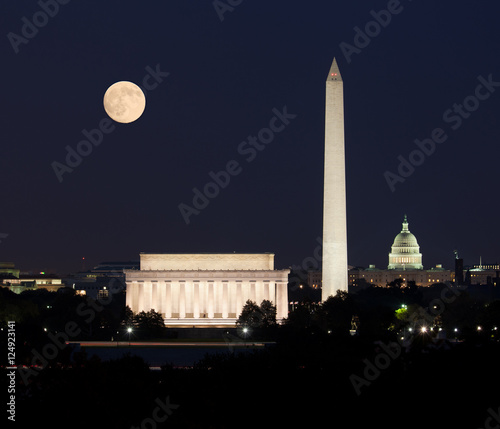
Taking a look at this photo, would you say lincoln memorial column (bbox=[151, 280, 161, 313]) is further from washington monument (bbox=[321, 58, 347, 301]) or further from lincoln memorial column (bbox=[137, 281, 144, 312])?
washington monument (bbox=[321, 58, 347, 301])

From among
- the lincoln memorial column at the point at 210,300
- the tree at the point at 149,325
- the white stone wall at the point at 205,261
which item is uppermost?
the white stone wall at the point at 205,261

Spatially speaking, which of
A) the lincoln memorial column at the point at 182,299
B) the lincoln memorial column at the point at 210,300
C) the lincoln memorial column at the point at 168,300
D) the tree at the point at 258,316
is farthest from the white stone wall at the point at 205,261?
the tree at the point at 258,316

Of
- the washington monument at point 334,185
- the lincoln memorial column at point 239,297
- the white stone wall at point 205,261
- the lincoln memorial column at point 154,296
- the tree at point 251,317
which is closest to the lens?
the tree at point 251,317

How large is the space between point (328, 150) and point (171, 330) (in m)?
26.3

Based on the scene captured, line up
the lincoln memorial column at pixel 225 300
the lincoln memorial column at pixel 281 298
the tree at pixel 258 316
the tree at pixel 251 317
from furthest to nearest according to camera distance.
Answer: the lincoln memorial column at pixel 281 298 < the lincoln memorial column at pixel 225 300 < the tree at pixel 251 317 < the tree at pixel 258 316

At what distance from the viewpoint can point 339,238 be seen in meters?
161

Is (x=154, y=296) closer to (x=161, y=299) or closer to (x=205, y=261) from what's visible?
(x=161, y=299)

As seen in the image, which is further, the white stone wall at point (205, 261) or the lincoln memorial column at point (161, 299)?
the white stone wall at point (205, 261)

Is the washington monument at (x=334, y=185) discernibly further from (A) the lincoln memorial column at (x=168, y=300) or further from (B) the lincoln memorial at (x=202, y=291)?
(A) the lincoln memorial column at (x=168, y=300)

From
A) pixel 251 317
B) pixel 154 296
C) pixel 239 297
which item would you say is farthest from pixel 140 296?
pixel 251 317

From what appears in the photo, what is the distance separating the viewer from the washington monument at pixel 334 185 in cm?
15612

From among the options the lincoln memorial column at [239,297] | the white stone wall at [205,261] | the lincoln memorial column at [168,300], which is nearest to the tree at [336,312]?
the lincoln memorial column at [239,297]

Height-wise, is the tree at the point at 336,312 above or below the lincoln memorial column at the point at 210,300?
below

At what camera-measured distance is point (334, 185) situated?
159 metres
